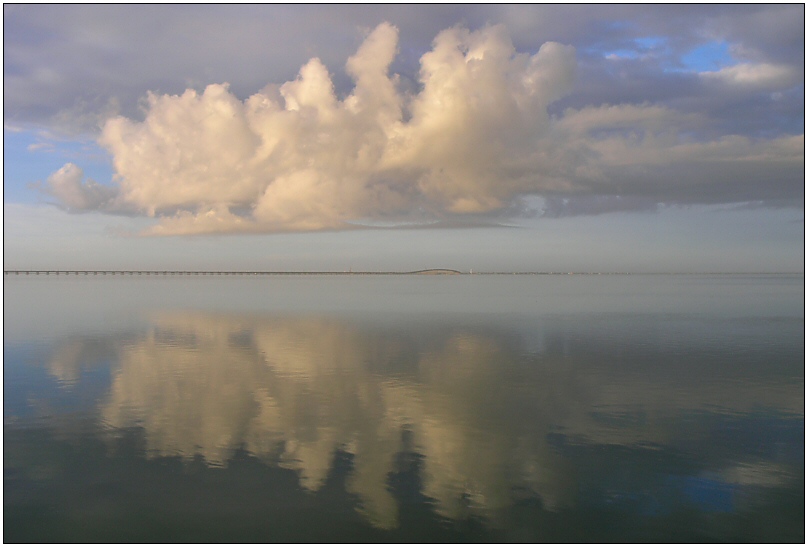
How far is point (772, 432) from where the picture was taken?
64.5ft

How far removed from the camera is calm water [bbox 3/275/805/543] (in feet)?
44.8

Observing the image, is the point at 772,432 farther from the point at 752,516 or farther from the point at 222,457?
the point at 222,457

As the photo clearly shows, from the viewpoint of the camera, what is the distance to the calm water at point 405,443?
44.8 feet

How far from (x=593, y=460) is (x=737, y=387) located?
1242 centimetres

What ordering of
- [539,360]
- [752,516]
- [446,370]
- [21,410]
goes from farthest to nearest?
[539,360], [446,370], [21,410], [752,516]

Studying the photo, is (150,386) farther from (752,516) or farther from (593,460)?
(752,516)

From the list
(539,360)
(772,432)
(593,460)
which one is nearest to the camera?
(593,460)

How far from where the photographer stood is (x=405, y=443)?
1855 cm

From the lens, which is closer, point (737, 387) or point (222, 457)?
point (222, 457)

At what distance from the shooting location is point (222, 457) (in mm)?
17281

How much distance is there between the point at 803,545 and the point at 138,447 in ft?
53.7

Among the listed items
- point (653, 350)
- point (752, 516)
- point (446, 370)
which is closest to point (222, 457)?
point (752, 516)

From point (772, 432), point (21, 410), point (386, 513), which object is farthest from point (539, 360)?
point (21, 410)

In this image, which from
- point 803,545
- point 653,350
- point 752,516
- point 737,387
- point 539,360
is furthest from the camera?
point 653,350
